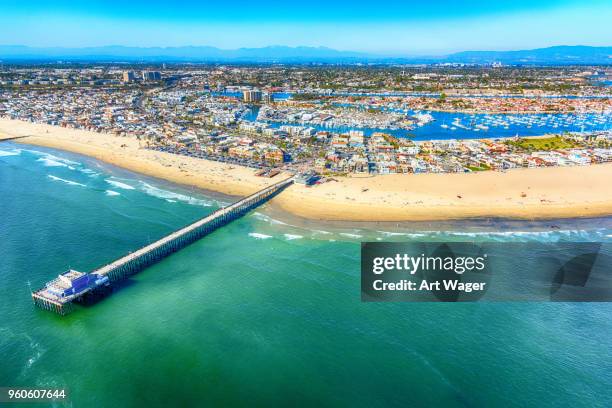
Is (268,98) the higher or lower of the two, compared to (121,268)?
higher

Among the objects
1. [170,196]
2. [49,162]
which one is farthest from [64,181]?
[170,196]

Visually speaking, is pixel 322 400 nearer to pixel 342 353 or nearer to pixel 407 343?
pixel 342 353

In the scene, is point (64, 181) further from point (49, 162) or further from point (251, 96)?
point (251, 96)

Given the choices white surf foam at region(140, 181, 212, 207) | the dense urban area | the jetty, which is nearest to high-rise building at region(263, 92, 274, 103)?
the dense urban area

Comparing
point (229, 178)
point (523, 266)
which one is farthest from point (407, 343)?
point (229, 178)

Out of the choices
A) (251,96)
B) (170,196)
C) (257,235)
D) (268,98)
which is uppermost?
(251,96)

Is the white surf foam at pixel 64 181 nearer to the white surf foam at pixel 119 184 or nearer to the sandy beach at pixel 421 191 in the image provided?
the white surf foam at pixel 119 184

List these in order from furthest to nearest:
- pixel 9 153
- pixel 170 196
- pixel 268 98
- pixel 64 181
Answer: pixel 268 98
pixel 9 153
pixel 64 181
pixel 170 196
